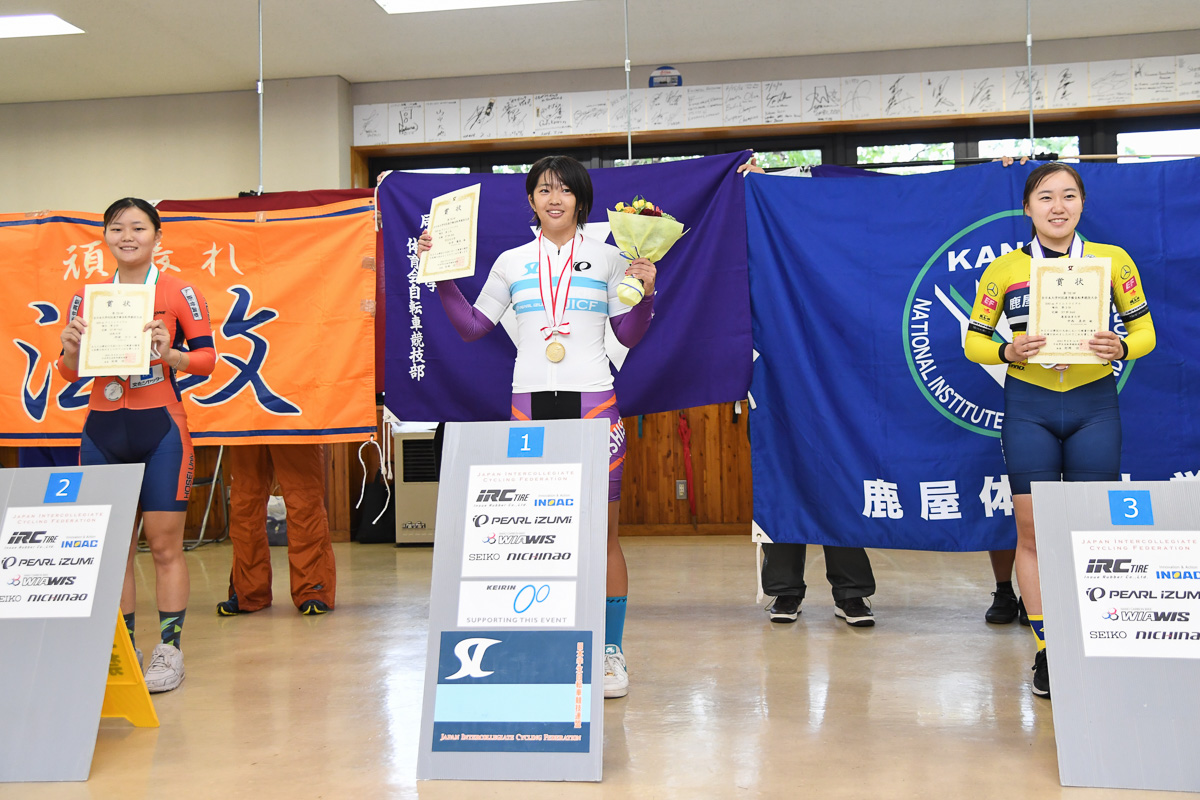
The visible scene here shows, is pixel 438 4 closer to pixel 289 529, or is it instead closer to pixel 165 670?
pixel 289 529

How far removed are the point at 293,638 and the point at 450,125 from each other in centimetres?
434

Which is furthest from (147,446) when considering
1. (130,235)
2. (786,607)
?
(786,607)

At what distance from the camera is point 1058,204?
261 cm

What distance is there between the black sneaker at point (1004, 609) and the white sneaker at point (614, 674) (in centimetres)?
169

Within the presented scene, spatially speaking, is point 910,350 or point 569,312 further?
point 910,350

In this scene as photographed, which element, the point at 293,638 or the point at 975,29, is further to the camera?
the point at 975,29

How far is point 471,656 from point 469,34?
15.7 ft

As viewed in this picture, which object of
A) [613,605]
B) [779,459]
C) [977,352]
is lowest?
[613,605]

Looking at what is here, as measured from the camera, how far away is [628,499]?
21.1 feet

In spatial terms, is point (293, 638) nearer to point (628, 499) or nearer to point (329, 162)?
point (628, 499)

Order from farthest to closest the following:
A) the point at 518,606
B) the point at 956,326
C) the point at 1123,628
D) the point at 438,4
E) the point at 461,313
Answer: the point at 438,4, the point at 956,326, the point at 461,313, the point at 518,606, the point at 1123,628

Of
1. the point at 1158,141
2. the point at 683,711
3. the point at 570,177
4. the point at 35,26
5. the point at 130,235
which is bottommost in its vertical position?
the point at 683,711

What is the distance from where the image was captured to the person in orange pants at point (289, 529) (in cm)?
394

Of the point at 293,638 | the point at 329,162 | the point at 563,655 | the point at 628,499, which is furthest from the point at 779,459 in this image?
the point at 329,162
